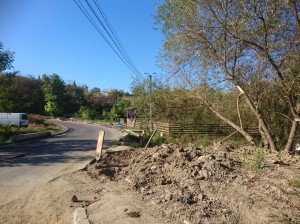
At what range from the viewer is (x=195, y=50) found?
12.0 m

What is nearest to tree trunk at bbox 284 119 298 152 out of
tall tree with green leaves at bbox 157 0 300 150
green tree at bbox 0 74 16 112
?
tall tree with green leaves at bbox 157 0 300 150

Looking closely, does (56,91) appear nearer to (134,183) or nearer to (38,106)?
(38,106)

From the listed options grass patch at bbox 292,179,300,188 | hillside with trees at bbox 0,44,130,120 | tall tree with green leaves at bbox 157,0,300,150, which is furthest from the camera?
hillside with trees at bbox 0,44,130,120

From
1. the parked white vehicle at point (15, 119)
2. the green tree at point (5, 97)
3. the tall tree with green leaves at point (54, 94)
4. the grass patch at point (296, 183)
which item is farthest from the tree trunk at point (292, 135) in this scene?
the tall tree with green leaves at point (54, 94)

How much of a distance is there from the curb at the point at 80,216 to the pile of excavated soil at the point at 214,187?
1129mm

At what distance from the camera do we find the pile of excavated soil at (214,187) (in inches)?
170

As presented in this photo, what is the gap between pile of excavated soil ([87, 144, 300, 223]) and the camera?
4328 mm

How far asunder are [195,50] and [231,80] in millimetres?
1927

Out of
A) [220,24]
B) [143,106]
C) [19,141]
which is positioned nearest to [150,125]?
[143,106]

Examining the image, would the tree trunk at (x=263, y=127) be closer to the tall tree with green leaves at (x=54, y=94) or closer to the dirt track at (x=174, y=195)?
the dirt track at (x=174, y=195)

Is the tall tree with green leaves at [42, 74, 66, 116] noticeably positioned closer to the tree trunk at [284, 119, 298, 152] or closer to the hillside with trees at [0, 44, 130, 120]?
the hillside with trees at [0, 44, 130, 120]

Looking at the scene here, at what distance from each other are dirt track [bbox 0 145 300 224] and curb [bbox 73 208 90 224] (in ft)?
0.32

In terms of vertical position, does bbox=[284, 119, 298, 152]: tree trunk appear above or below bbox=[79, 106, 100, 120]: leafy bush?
below

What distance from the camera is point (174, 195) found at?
5.10 meters
